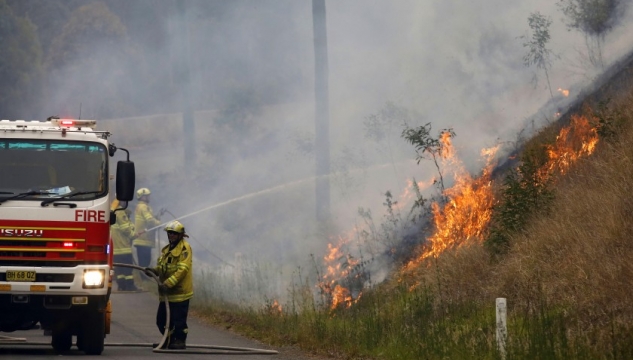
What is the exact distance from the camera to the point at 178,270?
535 inches

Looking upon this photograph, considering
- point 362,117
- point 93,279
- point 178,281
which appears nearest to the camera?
point 93,279

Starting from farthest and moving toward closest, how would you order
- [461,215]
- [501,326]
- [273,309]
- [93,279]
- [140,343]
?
[461,215]
[273,309]
[140,343]
[93,279]
[501,326]

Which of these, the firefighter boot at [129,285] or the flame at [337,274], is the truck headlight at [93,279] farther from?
the firefighter boot at [129,285]

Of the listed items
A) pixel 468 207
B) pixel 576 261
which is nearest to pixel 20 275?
pixel 576 261

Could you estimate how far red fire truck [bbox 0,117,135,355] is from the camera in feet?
39.6

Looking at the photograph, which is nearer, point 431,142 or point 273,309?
point 273,309

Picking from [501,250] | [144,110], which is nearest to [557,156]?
[501,250]

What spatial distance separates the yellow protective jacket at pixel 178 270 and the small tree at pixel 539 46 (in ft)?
29.4

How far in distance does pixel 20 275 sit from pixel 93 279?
81 cm

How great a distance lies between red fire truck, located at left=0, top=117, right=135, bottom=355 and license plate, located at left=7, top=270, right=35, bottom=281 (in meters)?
0.01

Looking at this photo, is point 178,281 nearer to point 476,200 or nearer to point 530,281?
point 530,281

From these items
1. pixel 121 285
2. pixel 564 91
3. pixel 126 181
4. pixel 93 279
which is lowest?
pixel 93 279

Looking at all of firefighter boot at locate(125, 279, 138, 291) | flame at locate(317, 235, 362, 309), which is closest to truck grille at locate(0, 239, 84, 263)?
flame at locate(317, 235, 362, 309)

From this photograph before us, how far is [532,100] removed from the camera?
64.6 ft
